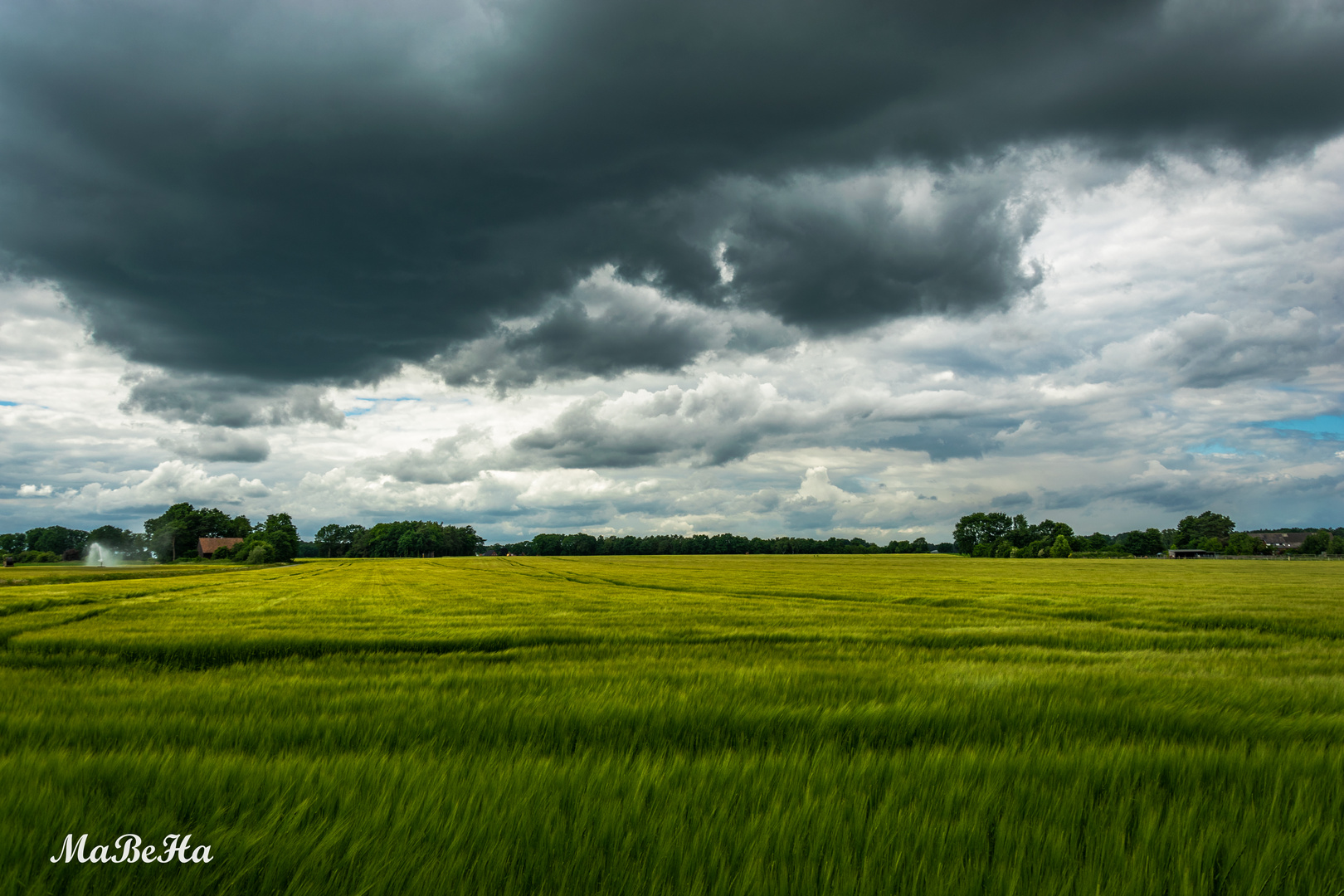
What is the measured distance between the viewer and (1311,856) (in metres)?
2.65

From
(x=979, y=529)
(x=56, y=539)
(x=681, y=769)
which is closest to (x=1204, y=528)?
(x=979, y=529)

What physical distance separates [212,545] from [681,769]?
196 m

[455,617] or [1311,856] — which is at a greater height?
[1311,856]

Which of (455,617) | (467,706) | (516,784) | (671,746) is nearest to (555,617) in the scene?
(455,617)

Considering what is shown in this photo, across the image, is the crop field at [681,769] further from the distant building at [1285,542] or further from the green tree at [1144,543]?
the distant building at [1285,542]

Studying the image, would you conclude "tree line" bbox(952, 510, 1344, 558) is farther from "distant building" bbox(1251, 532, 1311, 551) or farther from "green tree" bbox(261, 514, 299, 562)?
"green tree" bbox(261, 514, 299, 562)

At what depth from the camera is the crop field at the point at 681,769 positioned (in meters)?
2.39

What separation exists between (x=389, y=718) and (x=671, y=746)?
2620 millimetres

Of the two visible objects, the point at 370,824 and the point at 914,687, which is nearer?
the point at 370,824

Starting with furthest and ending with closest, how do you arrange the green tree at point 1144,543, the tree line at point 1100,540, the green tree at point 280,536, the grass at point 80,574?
1. the green tree at point 1144,543
2. the tree line at point 1100,540
3. the green tree at point 280,536
4. the grass at point 80,574

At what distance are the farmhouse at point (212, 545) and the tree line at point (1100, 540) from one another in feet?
684

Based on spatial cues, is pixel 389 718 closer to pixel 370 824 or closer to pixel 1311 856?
pixel 370 824

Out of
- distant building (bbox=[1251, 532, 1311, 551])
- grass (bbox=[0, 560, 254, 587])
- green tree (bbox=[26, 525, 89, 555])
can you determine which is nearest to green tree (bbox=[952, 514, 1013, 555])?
distant building (bbox=[1251, 532, 1311, 551])

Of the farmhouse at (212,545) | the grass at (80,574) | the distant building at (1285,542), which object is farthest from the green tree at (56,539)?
the distant building at (1285,542)
